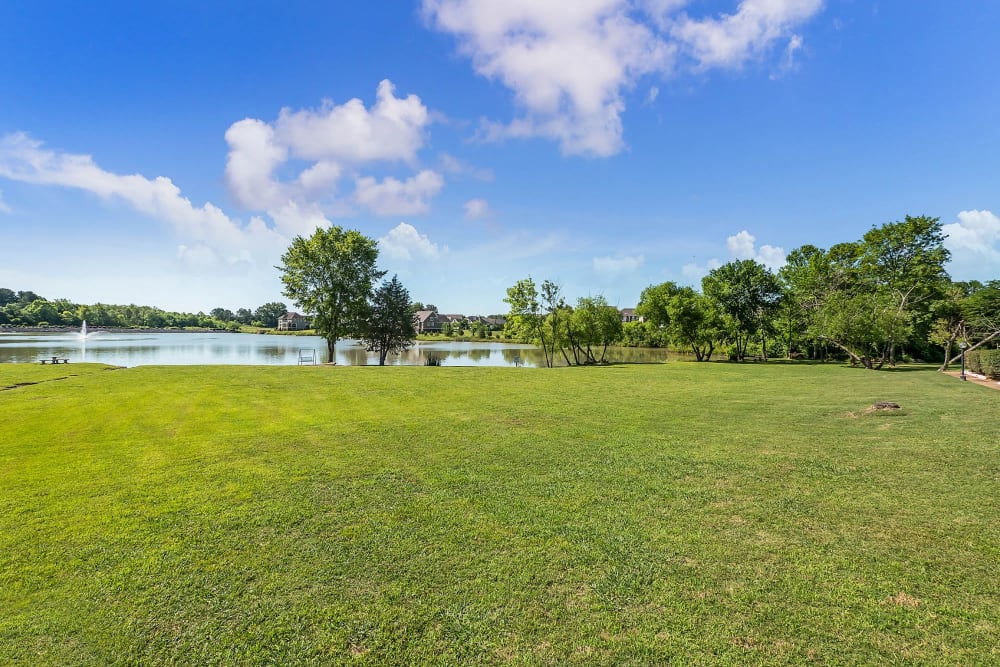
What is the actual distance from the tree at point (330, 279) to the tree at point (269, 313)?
145729mm

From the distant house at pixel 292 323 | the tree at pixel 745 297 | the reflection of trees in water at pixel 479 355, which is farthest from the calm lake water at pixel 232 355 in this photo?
the distant house at pixel 292 323

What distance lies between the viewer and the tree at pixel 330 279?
114ft

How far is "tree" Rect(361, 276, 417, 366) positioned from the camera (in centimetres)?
3691

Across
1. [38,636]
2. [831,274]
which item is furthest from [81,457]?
[831,274]

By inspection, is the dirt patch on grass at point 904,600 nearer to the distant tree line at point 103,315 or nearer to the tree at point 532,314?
the tree at point 532,314

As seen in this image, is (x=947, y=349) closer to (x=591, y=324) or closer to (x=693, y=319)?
(x=693, y=319)

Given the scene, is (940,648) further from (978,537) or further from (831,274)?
(831,274)

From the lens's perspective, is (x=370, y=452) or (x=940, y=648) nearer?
(x=940, y=648)

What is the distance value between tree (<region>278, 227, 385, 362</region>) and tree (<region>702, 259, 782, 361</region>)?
32672 millimetres

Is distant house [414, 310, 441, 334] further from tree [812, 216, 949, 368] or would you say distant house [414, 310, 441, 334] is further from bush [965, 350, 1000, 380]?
bush [965, 350, 1000, 380]

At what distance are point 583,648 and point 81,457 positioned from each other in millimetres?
8931

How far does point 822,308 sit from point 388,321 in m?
35.3

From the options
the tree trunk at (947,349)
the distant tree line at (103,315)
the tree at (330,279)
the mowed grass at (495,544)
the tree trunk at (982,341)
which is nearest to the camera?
the mowed grass at (495,544)

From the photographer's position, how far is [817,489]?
6418 millimetres
